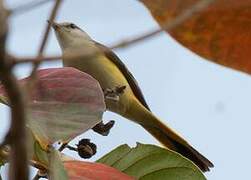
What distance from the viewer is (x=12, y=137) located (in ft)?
0.66

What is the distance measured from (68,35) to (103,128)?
118cm

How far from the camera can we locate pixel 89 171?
0.55m

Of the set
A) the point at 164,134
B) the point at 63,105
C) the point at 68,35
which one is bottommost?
the point at 164,134

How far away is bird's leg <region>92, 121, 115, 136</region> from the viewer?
74 centimetres

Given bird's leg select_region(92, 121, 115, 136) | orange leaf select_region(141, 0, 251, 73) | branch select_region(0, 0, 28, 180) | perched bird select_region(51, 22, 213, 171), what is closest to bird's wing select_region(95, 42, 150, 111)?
perched bird select_region(51, 22, 213, 171)

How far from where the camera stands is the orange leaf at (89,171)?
1.77ft

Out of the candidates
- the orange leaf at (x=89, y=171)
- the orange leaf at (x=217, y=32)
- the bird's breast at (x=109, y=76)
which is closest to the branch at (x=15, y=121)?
the orange leaf at (x=217, y=32)

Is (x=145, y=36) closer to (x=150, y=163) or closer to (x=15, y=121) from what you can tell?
(x=15, y=121)

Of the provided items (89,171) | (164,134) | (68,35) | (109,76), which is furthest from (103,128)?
(68,35)

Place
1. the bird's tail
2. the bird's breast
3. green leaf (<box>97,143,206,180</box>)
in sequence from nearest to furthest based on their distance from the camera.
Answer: green leaf (<box>97,143,206,180</box>) → the bird's tail → the bird's breast

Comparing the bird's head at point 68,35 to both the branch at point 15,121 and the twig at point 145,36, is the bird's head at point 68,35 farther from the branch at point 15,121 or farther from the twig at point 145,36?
the branch at point 15,121

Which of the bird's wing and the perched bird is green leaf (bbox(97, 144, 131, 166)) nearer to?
the perched bird

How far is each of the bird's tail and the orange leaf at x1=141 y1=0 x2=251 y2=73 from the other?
0.79 metres

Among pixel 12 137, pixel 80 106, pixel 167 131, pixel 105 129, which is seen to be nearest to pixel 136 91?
pixel 167 131
